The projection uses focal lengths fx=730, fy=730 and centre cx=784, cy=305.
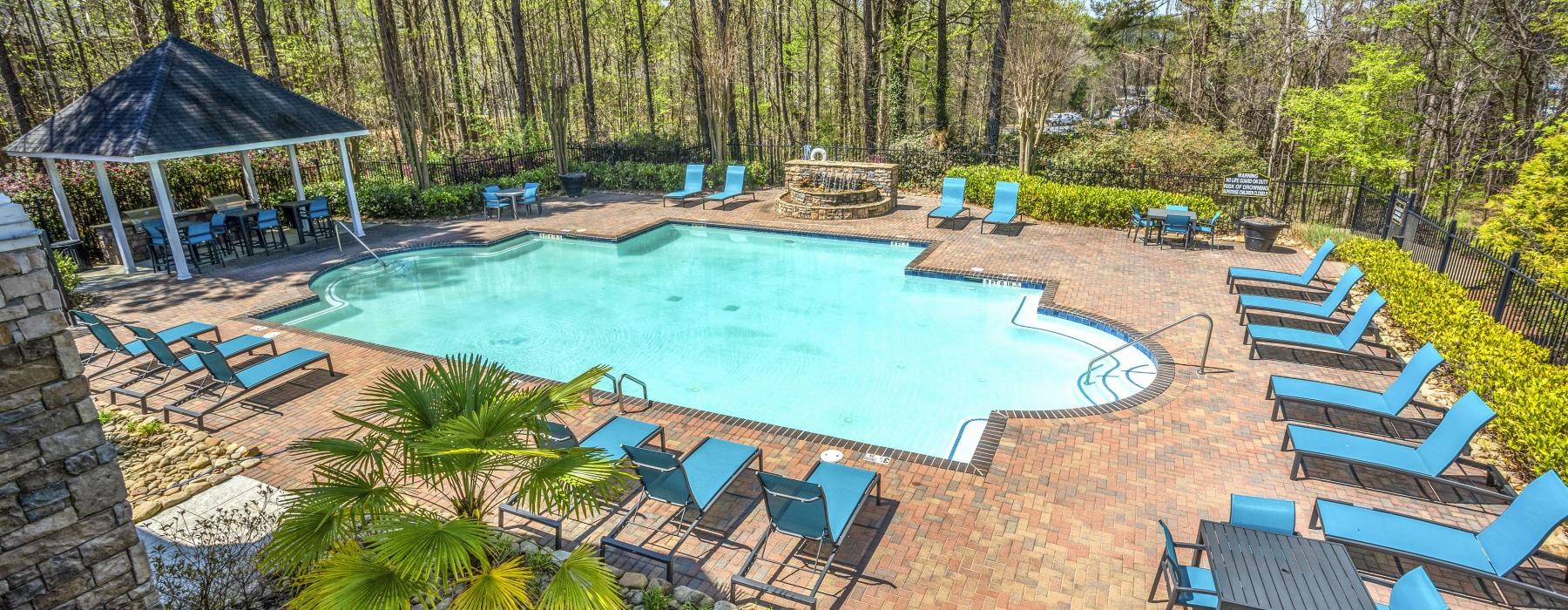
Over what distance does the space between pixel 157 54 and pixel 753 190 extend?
13.2 m

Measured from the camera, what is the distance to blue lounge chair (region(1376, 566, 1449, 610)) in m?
3.84

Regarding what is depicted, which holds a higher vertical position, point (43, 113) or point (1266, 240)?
point (43, 113)

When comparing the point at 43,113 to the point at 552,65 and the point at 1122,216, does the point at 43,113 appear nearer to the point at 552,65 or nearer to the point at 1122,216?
the point at 552,65

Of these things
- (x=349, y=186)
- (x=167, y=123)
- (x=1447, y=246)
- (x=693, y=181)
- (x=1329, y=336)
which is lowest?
(x=1329, y=336)

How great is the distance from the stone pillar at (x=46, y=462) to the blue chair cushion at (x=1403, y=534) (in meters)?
7.69

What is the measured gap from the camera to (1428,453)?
5914mm

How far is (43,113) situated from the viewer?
67.2 ft

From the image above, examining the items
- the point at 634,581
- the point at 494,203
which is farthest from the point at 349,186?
the point at 634,581

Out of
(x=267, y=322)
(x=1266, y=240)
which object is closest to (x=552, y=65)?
(x=267, y=322)

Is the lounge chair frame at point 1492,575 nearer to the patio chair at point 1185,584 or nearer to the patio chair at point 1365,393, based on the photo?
the patio chair at point 1185,584

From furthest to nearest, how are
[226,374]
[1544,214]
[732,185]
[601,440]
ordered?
[732,185] < [1544,214] < [226,374] < [601,440]

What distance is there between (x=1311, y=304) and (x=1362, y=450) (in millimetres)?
4235

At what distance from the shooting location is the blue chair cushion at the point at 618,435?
20.9ft

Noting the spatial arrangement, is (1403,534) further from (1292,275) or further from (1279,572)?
(1292,275)
